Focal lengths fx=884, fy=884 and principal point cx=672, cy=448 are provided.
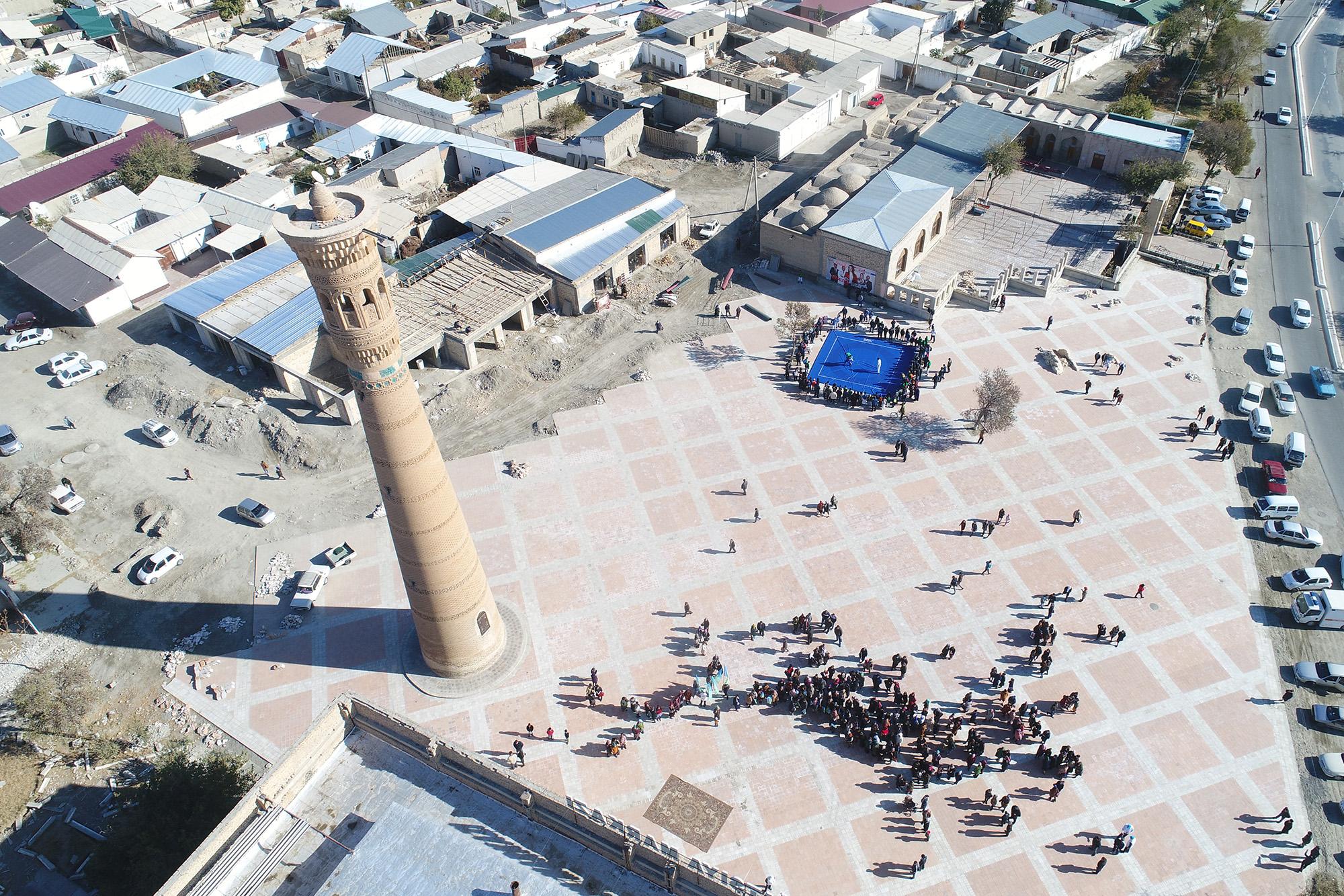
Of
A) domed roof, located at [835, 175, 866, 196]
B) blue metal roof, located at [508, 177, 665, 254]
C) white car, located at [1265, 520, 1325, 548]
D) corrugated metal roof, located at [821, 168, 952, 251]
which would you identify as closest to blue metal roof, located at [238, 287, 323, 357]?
blue metal roof, located at [508, 177, 665, 254]

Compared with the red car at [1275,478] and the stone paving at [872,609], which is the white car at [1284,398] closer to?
the stone paving at [872,609]

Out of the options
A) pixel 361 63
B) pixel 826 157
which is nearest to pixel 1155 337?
pixel 826 157

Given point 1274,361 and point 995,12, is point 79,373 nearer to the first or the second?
point 1274,361

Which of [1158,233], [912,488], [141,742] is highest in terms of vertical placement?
[1158,233]

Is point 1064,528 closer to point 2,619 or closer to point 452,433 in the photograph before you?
point 452,433

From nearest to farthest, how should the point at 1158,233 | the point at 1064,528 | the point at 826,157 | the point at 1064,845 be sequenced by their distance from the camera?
the point at 1064,845 → the point at 1064,528 → the point at 1158,233 → the point at 826,157
